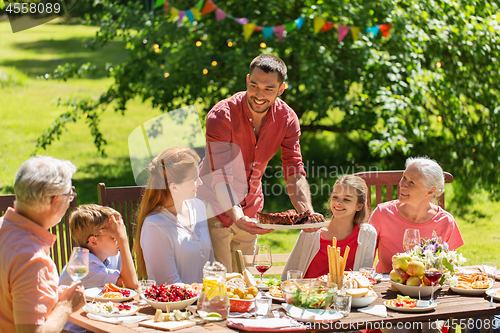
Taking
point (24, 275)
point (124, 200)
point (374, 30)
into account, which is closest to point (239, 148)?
point (124, 200)

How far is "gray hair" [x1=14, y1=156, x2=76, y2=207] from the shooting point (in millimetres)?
1959

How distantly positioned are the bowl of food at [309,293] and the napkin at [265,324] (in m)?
0.13

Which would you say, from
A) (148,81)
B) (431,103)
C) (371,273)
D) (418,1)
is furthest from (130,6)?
(371,273)

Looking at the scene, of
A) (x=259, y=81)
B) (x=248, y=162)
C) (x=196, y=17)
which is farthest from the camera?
(x=196, y=17)

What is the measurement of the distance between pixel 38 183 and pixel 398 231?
2432 millimetres

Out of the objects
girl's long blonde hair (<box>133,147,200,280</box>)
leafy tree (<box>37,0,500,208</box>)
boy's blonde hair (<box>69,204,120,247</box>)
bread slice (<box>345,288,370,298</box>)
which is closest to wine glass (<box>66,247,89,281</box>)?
boy's blonde hair (<box>69,204,120,247</box>)

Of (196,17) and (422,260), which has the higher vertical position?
(196,17)

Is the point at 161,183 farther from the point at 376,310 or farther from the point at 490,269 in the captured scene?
the point at 490,269

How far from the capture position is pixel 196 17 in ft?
22.2

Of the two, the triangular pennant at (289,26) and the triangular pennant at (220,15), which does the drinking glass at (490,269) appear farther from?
the triangular pennant at (220,15)

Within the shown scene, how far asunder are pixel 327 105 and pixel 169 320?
5.30 metres

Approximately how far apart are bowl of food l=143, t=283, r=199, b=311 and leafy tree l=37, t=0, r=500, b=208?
4.52 m

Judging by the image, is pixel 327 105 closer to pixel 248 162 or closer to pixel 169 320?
pixel 248 162

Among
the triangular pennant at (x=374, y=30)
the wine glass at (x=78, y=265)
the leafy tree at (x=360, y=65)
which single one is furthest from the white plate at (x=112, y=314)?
the triangular pennant at (x=374, y=30)
